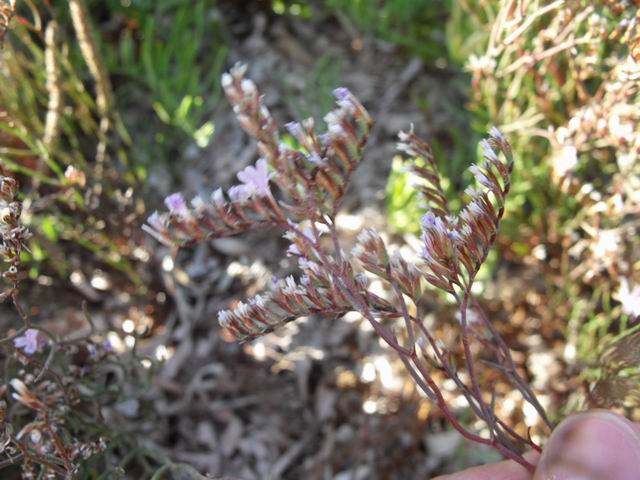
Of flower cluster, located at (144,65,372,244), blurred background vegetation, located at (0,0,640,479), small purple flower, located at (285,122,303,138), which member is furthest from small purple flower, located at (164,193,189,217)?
blurred background vegetation, located at (0,0,640,479)

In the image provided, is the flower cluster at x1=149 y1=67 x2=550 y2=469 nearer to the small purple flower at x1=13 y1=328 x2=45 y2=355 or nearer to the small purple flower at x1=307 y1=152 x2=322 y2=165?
the small purple flower at x1=307 y1=152 x2=322 y2=165

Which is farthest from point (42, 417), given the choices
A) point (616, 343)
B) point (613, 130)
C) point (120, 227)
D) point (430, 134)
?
point (430, 134)

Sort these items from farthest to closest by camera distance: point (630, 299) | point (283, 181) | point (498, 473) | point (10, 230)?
point (630, 299) → point (498, 473) → point (10, 230) → point (283, 181)

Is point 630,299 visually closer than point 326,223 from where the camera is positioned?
No

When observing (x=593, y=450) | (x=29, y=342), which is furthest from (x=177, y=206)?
(x=593, y=450)

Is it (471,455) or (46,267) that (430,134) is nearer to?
(471,455)

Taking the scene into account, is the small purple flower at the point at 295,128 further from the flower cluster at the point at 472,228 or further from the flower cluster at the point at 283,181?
the flower cluster at the point at 472,228

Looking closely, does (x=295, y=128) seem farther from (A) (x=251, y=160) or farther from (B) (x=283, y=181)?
(A) (x=251, y=160)
